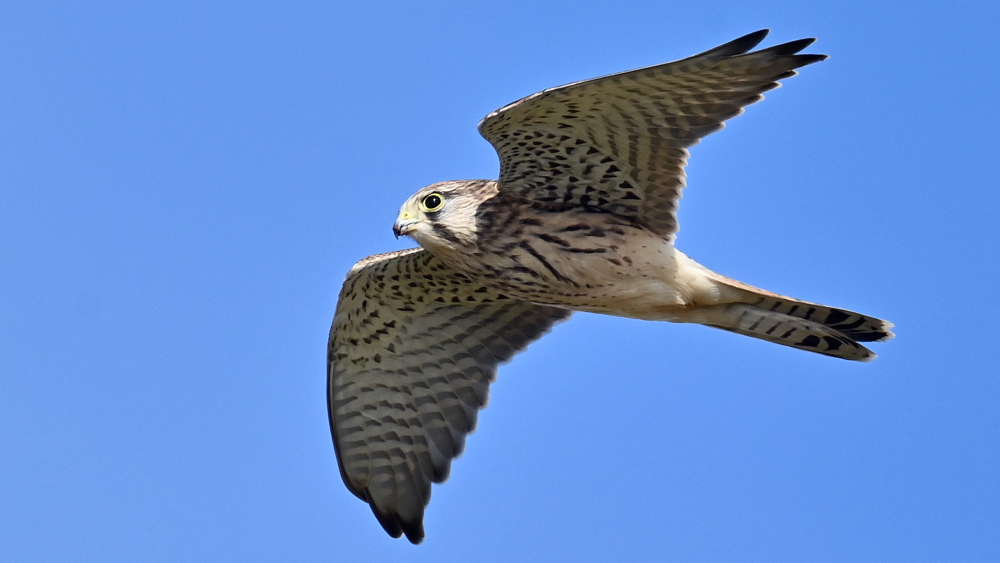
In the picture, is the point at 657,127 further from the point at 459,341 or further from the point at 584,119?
the point at 459,341

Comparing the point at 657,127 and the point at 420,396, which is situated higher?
the point at 657,127

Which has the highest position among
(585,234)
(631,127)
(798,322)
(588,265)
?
(631,127)

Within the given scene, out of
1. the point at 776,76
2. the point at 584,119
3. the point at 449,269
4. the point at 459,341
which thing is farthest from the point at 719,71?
the point at 459,341

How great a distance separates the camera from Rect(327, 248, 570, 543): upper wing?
7.78m

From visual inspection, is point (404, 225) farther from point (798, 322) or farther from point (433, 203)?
point (798, 322)

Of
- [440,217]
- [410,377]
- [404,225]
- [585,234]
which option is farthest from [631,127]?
[410,377]

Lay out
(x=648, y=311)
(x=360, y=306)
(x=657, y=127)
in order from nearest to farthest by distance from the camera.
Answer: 1. (x=657, y=127)
2. (x=648, y=311)
3. (x=360, y=306)

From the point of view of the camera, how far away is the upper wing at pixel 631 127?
20.0 feet

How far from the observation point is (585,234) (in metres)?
6.83

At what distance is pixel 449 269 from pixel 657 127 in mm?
1600

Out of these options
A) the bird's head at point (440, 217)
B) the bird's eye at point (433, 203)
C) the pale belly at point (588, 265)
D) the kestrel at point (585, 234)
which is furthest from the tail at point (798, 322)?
the bird's eye at point (433, 203)

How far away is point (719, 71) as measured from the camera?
6.14 metres

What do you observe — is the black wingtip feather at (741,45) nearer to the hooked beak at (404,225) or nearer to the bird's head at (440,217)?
the bird's head at (440,217)

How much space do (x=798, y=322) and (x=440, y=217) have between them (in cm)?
206
